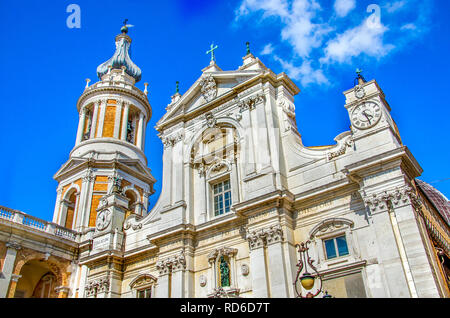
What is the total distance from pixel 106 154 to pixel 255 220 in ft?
59.2

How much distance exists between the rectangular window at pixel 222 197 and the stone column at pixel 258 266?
2.96 metres

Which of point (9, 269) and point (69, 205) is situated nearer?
point (9, 269)

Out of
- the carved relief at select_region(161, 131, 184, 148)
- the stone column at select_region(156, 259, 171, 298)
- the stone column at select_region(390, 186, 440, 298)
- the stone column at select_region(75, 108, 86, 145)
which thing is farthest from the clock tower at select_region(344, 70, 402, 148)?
the stone column at select_region(75, 108, 86, 145)

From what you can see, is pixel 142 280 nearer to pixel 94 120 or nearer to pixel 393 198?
Result: pixel 393 198

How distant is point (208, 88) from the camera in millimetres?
22500

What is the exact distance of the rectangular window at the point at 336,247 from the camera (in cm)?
1521

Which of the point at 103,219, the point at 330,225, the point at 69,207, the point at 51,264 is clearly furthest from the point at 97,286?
the point at 69,207

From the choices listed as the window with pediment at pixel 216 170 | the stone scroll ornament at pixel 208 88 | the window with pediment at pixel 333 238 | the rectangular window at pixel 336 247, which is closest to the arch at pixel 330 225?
the window with pediment at pixel 333 238

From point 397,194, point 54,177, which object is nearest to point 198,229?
point 397,194

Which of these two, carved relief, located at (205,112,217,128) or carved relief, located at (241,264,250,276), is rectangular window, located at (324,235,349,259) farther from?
carved relief, located at (205,112,217,128)

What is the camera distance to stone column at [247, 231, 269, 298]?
15578 mm

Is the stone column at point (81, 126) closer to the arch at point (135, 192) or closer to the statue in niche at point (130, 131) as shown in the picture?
the statue in niche at point (130, 131)

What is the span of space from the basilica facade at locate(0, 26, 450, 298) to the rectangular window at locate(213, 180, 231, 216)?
0.06 meters

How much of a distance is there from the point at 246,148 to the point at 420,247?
8.57 metres
